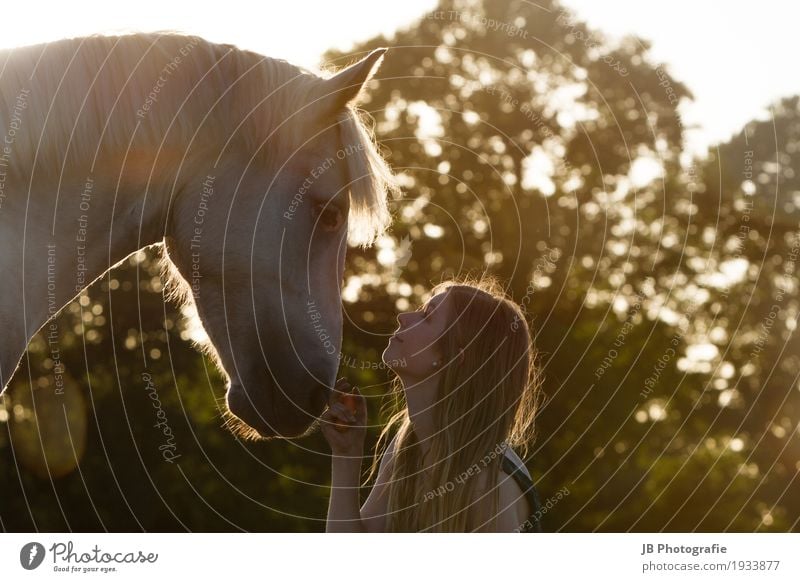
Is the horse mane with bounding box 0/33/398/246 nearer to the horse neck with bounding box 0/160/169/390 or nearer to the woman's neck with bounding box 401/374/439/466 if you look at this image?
the horse neck with bounding box 0/160/169/390

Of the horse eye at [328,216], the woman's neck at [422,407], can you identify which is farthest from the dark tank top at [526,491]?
the horse eye at [328,216]

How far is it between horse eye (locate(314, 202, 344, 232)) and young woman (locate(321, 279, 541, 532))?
0.93 metres

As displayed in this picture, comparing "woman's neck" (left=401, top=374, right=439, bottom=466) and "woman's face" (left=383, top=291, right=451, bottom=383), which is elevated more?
"woman's face" (left=383, top=291, right=451, bottom=383)

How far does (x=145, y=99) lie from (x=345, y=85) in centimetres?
59

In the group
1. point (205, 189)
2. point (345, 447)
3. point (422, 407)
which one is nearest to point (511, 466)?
point (422, 407)

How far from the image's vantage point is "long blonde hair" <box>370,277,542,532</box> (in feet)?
12.4

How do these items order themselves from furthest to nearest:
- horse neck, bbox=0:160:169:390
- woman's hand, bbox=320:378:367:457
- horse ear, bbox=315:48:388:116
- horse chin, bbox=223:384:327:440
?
woman's hand, bbox=320:378:367:457
horse chin, bbox=223:384:327:440
horse ear, bbox=315:48:388:116
horse neck, bbox=0:160:169:390

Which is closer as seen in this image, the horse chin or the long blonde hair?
the horse chin

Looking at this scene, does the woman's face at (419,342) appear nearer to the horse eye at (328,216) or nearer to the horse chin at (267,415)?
the horse chin at (267,415)

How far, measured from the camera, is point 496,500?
146 inches

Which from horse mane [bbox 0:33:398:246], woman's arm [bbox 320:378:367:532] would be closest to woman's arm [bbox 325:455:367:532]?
woman's arm [bbox 320:378:367:532]

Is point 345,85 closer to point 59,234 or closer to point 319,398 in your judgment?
point 59,234

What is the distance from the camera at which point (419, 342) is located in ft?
12.6

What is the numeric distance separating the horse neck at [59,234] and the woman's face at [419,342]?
132 cm
